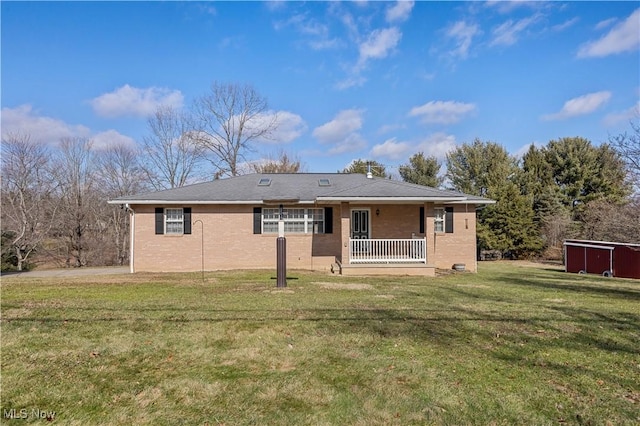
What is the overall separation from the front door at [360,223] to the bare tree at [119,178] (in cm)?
1948

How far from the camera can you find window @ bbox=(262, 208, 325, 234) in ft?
49.6

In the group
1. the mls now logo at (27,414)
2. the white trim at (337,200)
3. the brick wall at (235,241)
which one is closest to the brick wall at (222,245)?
the brick wall at (235,241)

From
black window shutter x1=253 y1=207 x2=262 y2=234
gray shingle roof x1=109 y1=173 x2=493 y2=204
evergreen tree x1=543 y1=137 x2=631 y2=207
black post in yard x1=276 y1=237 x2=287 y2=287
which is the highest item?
evergreen tree x1=543 y1=137 x2=631 y2=207

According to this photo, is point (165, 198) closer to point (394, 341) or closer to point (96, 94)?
point (394, 341)

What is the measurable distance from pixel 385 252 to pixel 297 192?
4.61 m

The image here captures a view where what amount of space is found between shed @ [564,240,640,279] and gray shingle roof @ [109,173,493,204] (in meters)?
6.66

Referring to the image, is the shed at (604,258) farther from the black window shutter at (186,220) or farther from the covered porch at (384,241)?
the black window shutter at (186,220)

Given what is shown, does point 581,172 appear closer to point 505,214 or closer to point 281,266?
point 505,214

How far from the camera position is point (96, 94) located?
974 inches

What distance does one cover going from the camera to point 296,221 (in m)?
15.2

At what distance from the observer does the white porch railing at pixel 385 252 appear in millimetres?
13633

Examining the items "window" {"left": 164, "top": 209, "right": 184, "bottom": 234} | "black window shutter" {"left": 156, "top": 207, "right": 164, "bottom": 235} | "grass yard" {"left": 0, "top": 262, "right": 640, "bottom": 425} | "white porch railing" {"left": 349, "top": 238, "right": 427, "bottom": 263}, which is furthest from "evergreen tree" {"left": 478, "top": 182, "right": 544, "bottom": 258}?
"black window shutter" {"left": 156, "top": 207, "right": 164, "bottom": 235}

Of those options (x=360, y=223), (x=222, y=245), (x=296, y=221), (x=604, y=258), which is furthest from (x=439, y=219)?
(x=222, y=245)

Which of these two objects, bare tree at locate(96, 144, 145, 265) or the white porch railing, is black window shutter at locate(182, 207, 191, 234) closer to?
the white porch railing
